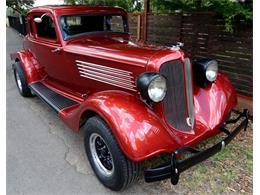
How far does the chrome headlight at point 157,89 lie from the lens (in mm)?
2311

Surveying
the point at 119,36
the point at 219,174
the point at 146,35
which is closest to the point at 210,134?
the point at 219,174

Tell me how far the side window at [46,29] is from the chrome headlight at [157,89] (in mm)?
2259

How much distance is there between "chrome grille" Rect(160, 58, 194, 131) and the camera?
2.55 m

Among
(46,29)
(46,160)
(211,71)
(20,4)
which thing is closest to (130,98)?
(211,71)

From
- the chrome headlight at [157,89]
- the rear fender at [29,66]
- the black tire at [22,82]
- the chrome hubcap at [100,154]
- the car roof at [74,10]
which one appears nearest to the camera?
the chrome headlight at [157,89]

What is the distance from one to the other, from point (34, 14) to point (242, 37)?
3651 mm

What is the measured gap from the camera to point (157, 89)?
236 centimetres

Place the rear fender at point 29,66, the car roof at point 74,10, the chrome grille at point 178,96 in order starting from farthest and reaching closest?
the rear fender at point 29,66 < the car roof at point 74,10 < the chrome grille at point 178,96

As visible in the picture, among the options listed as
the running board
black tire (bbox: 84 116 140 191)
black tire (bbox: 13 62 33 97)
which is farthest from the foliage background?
black tire (bbox: 13 62 33 97)

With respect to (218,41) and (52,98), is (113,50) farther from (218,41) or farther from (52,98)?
(218,41)

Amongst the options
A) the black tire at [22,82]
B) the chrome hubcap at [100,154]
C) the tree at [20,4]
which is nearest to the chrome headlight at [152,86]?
the chrome hubcap at [100,154]

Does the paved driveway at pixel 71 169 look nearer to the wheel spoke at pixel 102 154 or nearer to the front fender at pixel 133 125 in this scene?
the wheel spoke at pixel 102 154
